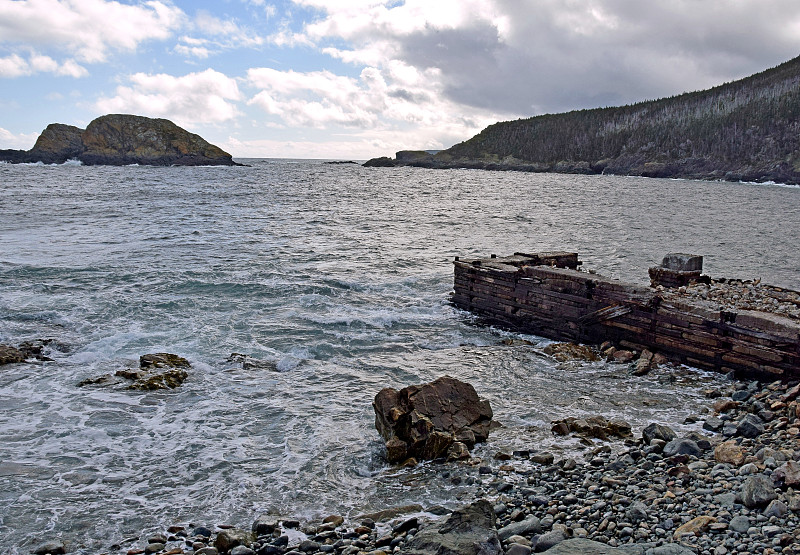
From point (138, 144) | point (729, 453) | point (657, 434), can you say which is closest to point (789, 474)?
point (729, 453)

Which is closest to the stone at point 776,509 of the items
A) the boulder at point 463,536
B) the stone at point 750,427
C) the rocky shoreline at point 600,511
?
the rocky shoreline at point 600,511

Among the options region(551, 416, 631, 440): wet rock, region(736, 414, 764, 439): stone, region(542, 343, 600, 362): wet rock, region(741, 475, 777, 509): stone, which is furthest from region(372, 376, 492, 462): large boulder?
region(542, 343, 600, 362): wet rock

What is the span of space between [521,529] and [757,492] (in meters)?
2.47

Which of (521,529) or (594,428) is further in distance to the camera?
(594,428)

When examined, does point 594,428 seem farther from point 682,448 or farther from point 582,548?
point 582,548

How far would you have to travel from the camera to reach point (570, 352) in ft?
46.6

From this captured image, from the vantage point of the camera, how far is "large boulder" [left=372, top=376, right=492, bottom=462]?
8.93 meters

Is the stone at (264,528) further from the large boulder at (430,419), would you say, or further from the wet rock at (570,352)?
the wet rock at (570,352)

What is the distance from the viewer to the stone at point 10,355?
43.8ft

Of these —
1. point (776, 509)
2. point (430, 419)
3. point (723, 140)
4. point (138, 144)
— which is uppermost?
point (723, 140)

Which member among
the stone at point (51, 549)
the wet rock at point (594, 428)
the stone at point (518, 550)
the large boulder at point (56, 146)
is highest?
the large boulder at point (56, 146)

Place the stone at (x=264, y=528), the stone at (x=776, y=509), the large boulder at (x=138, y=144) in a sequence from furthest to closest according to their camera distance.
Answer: the large boulder at (x=138, y=144)
the stone at (x=264, y=528)
the stone at (x=776, y=509)

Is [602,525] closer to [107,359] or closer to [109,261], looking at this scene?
[107,359]

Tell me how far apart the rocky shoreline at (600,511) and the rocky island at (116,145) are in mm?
185764
